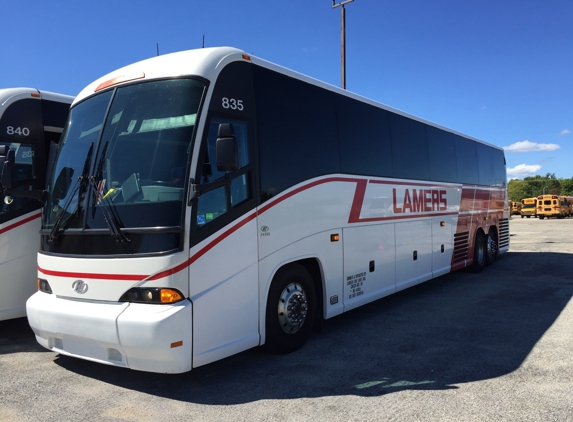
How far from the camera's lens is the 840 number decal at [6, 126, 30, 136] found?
6.53 metres

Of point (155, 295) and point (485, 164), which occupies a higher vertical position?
point (485, 164)

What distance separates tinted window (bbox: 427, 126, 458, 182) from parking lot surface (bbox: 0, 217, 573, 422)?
3625 mm

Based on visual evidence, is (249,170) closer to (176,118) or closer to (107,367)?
(176,118)

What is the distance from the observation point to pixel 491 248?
13.7 m

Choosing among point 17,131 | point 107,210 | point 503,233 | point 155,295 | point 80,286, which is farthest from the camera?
point 503,233

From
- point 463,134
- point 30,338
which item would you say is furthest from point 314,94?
point 463,134

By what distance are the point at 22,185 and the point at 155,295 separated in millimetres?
3434

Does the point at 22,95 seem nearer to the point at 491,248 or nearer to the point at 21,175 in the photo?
the point at 21,175

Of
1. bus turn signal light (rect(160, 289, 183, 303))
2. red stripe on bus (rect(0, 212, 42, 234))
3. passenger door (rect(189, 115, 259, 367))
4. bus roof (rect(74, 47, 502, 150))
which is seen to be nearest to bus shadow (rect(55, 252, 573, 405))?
passenger door (rect(189, 115, 259, 367))

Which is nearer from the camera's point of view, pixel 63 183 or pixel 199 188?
pixel 199 188

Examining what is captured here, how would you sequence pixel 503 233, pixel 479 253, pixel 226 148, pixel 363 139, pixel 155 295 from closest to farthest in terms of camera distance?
1. pixel 155 295
2. pixel 226 148
3. pixel 363 139
4. pixel 479 253
5. pixel 503 233

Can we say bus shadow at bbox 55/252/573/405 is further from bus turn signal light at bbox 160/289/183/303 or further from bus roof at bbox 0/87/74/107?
bus roof at bbox 0/87/74/107

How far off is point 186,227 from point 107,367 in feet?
7.09

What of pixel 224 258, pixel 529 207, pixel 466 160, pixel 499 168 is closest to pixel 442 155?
pixel 466 160
